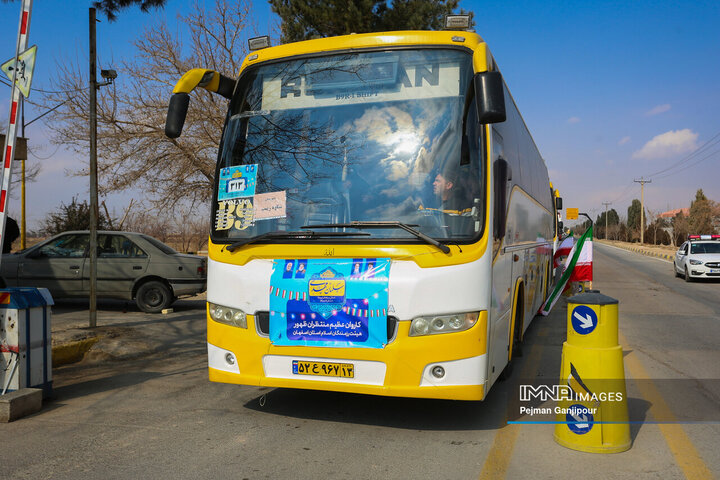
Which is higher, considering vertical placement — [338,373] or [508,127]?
[508,127]

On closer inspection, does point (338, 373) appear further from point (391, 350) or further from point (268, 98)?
point (268, 98)

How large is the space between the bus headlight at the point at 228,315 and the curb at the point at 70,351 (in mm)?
3323

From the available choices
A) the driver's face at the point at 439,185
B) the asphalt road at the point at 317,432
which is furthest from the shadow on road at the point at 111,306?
the driver's face at the point at 439,185

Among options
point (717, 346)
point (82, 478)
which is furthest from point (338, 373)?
point (717, 346)

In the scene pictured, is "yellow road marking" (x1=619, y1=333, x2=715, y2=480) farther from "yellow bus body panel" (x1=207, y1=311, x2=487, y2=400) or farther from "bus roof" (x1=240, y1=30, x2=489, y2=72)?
"bus roof" (x1=240, y1=30, x2=489, y2=72)

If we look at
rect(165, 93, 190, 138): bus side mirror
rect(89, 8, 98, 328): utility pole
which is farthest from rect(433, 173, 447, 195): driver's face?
rect(89, 8, 98, 328): utility pole

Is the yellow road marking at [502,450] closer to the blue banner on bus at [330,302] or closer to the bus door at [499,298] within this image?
the bus door at [499,298]

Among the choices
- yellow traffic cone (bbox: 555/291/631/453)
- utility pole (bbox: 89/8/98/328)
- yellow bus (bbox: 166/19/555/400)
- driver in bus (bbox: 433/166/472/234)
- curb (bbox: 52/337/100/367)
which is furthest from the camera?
utility pole (bbox: 89/8/98/328)

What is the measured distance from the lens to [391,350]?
4.57m

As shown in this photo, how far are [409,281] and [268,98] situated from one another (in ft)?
7.05

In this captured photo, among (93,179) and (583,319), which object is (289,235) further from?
(93,179)

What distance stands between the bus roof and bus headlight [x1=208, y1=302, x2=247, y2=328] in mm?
2268

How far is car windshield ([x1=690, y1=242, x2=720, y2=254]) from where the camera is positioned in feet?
72.5

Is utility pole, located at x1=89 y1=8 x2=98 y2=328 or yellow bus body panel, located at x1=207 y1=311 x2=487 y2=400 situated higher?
utility pole, located at x1=89 y1=8 x2=98 y2=328
